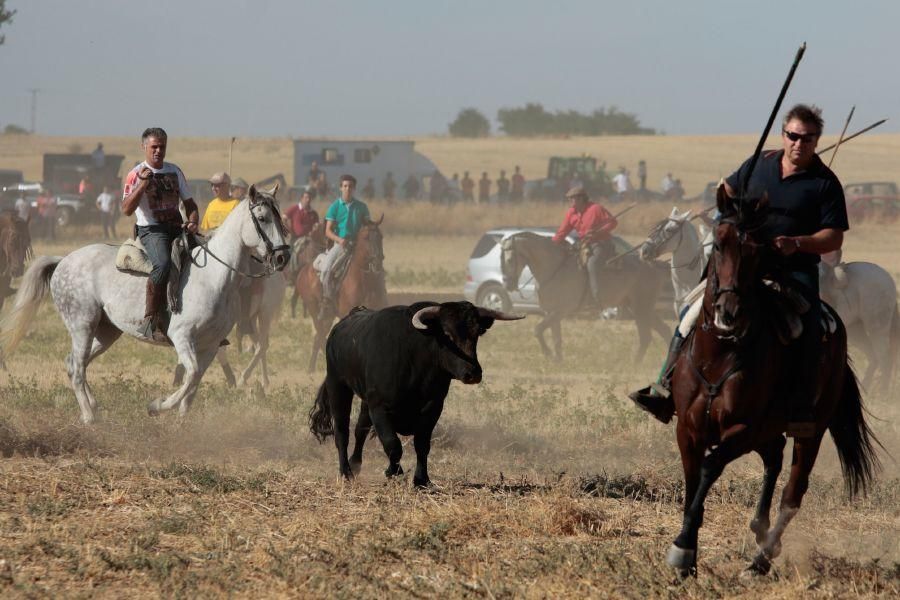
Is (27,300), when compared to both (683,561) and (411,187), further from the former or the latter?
(411,187)

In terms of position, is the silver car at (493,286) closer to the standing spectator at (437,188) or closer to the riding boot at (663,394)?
the riding boot at (663,394)

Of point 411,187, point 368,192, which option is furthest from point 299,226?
point 411,187

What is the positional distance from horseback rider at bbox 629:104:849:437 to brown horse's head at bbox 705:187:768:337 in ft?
1.09

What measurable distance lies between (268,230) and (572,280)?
413 inches

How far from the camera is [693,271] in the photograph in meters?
23.5

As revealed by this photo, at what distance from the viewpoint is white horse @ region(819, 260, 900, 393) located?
18234mm

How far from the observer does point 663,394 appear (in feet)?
26.7

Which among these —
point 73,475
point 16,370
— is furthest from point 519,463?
point 16,370

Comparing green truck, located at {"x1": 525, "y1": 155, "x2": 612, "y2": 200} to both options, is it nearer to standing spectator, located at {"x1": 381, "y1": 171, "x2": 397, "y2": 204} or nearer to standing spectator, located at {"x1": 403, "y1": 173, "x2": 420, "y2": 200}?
standing spectator, located at {"x1": 403, "y1": 173, "x2": 420, "y2": 200}

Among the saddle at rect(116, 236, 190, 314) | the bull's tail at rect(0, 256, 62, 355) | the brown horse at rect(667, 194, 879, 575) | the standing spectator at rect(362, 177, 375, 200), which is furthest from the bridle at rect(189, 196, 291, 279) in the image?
the standing spectator at rect(362, 177, 375, 200)

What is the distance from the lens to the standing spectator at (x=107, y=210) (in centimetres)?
4991

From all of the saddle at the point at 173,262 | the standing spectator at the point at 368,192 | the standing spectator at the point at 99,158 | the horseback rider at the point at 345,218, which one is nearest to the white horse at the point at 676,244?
the horseback rider at the point at 345,218

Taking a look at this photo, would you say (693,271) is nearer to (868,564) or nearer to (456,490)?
(456,490)

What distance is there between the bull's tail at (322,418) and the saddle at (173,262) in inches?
101
